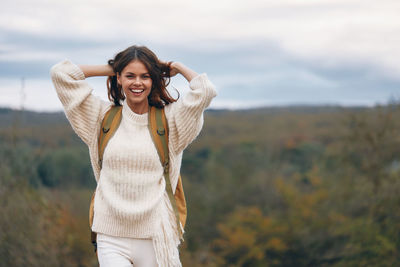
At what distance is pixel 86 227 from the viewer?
72.3ft

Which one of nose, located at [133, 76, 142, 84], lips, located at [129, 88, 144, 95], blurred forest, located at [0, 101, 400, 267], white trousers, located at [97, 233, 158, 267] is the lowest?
blurred forest, located at [0, 101, 400, 267]

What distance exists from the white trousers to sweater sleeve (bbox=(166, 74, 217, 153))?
1.76 feet

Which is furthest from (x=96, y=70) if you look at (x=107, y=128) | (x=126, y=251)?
(x=126, y=251)

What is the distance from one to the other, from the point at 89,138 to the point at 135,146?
30 cm

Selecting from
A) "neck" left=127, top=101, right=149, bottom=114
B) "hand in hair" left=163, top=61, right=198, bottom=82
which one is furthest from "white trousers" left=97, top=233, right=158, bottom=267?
"hand in hair" left=163, top=61, right=198, bottom=82

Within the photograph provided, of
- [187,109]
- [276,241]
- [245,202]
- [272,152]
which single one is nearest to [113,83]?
[187,109]

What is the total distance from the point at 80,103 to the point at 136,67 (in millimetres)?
360

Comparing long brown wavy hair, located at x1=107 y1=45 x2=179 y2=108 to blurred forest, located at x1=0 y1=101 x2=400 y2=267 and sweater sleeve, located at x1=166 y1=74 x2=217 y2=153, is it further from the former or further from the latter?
blurred forest, located at x1=0 y1=101 x2=400 y2=267

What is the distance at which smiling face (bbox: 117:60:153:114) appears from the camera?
3.16 meters

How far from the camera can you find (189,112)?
3.15 meters

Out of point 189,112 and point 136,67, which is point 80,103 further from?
point 189,112

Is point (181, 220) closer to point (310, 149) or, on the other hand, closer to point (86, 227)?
point (86, 227)

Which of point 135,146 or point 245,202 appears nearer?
point 135,146

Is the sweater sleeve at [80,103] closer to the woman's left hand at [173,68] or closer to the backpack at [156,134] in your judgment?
the backpack at [156,134]
